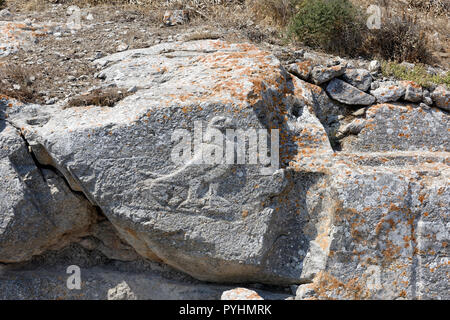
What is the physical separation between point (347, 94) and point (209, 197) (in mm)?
2491

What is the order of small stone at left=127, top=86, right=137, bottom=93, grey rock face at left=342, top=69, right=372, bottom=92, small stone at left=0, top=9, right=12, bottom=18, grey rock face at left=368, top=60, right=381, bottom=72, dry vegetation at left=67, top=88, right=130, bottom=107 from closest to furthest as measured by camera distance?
1. dry vegetation at left=67, top=88, right=130, bottom=107
2. small stone at left=127, top=86, right=137, bottom=93
3. grey rock face at left=342, top=69, right=372, bottom=92
4. grey rock face at left=368, top=60, right=381, bottom=72
5. small stone at left=0, top=9, right=12, bottom=18

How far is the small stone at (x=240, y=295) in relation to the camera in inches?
180

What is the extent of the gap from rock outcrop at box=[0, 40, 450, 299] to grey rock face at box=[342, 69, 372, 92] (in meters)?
1.36

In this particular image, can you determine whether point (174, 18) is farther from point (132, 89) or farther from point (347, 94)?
point (347, 94)

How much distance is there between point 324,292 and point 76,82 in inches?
159

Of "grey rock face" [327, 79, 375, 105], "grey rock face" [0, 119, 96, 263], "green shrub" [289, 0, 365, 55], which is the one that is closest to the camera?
"grey rock face" [0, 119, 96, 263]

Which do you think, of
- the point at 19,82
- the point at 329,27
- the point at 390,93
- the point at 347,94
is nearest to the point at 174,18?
the point at 329,27

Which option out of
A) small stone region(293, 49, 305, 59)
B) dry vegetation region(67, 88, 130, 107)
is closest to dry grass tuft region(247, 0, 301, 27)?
small stone region(293, 49, 305, 59)

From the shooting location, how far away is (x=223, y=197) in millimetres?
4598

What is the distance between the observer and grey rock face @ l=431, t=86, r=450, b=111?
5.64m

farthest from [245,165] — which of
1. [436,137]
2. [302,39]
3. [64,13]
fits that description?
[64,13]

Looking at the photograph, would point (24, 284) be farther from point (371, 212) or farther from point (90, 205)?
point (371, 212)

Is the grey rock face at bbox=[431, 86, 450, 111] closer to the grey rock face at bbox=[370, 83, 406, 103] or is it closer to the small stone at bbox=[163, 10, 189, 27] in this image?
the grey rock face at bbox=[370, 83, 406, 103]

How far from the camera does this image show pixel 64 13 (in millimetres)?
7746
